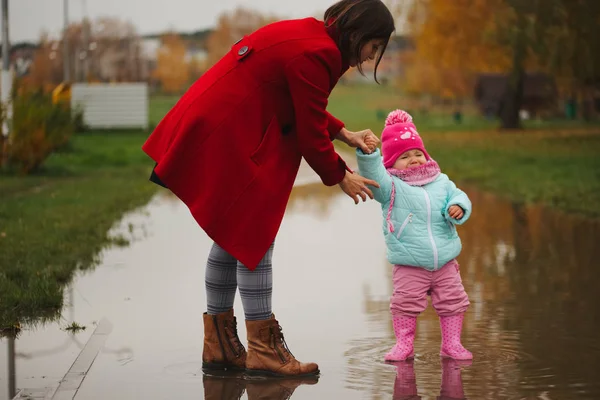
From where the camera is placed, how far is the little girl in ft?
20.1

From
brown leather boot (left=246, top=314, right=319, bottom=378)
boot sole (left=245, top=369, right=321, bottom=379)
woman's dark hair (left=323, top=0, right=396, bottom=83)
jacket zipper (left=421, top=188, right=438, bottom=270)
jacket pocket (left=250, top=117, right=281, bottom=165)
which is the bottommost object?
boot sole (left=245, top=369, right=321, bottom=379)

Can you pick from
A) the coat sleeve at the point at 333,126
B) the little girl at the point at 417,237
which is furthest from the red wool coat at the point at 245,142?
the little girl at the point at 417,237

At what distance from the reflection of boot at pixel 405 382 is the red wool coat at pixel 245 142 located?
2.63 ft

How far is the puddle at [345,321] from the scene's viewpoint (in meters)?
5.54

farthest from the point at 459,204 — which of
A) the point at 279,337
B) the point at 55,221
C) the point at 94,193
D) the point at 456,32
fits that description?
the point at 456,32

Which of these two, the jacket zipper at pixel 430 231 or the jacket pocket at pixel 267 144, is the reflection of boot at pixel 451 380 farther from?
the jacket pocket at pixel 267 144

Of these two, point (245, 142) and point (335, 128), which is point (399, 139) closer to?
point (335, 128)

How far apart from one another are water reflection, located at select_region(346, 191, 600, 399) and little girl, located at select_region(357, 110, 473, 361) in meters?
0.17

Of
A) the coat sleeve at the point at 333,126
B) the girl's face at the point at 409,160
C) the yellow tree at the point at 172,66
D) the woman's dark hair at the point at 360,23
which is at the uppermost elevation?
the yellow tree at the point at 172,66

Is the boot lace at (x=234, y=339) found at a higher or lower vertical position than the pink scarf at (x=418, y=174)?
lower

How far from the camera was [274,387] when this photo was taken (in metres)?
5.53

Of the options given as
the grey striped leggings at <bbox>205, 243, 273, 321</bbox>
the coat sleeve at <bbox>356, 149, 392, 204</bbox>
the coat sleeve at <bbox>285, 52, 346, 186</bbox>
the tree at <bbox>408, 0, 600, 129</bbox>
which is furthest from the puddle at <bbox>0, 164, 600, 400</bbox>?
the tree at <bbox>408, 0, 600, 129</bbox>

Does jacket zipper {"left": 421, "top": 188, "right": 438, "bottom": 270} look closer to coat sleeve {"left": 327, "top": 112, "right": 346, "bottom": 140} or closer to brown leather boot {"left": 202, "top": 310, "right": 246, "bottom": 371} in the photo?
coat sleeve {"left": 327, "top": 112, "right": 346, "bottom": 140}

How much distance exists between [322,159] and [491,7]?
33558mm
